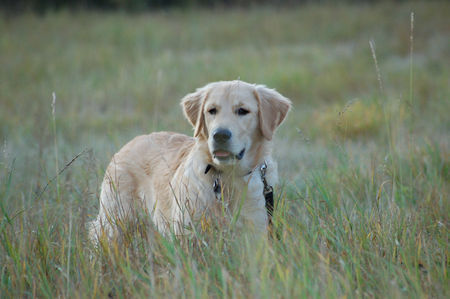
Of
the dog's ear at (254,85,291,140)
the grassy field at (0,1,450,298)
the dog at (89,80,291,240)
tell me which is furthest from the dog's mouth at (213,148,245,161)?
the grassy field at (0,1,450,298)

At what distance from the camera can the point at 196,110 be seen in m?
3.66

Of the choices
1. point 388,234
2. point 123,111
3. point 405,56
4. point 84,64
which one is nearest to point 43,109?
point 123,111

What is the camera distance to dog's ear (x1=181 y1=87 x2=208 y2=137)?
11.5ft

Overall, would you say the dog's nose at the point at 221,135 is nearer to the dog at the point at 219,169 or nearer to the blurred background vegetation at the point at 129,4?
the dog at the point at 219,169

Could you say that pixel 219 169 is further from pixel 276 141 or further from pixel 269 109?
pixel 276 141

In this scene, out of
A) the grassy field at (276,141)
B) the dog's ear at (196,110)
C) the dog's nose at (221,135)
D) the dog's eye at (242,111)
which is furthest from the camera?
the dog's ear at (196,110)

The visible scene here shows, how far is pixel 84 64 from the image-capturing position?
10828mm

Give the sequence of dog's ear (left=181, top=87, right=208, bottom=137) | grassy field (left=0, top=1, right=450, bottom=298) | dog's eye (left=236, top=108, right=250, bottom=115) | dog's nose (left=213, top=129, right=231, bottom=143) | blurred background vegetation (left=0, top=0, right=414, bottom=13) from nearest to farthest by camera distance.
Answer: grassy field (left=0, top=1, right=450, bottom=298)
dog's nose (left=213, top=129, right=231, bottom=143)
dog's eye (left=236, top=108, right=250, bottom=115)
dog's ear (left=181, top=87, right=208, bottom=137)
blurred background vegetation (left=0, top=0, right=414, bottom=13)

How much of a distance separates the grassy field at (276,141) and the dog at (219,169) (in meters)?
0.20

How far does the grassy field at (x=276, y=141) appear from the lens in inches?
97.3

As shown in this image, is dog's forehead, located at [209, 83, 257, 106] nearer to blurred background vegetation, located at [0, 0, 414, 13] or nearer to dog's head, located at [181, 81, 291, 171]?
dog's head, located at [181, 81, 291, 171]

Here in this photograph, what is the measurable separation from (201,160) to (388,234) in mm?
1408

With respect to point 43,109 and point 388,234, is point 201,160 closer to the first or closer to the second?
point 388,234

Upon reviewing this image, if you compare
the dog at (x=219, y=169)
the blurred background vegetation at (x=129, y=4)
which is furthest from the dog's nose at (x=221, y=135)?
the blurred background vegetation at (x=129, y=4)
